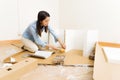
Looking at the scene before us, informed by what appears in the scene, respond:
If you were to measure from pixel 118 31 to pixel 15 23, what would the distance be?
2.15 metres

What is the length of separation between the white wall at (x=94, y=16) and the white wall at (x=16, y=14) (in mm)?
505

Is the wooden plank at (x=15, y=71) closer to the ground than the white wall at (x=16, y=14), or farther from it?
closer to the ground

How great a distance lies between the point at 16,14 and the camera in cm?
341

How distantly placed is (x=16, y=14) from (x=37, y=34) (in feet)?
3.82

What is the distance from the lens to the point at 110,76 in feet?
2.70

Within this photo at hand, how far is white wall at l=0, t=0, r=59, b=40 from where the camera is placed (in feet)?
10.7

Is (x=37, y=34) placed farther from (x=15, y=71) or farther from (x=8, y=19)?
(x=15, y=71)

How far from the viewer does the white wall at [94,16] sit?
3543 millimetres

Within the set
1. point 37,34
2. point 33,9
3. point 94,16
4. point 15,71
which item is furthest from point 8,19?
point 15,71

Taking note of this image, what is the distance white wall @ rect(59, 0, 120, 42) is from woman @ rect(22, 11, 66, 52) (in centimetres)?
134

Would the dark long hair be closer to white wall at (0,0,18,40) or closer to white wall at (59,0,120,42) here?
white wall at (0,0,18,40)

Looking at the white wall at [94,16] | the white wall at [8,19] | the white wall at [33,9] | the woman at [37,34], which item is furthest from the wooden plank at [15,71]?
the white wall at [94,16]

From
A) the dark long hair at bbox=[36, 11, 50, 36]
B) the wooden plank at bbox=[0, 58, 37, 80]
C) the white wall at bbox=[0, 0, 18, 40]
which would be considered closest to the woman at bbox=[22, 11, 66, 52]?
the dark long hair at bbox=[36, 11, 50, 36]

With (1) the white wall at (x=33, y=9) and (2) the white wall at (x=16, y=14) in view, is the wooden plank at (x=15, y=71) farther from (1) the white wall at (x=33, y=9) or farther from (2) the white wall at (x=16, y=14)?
(1) the white wall at (x=33, y=9)
